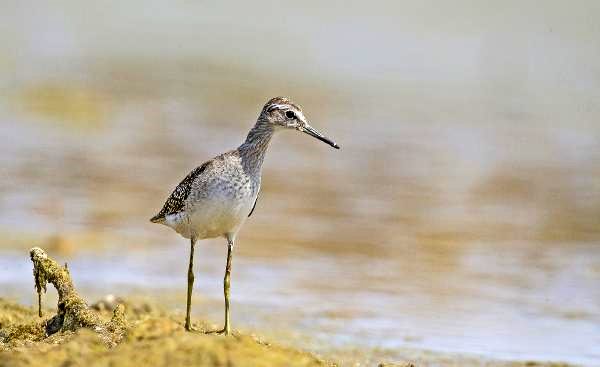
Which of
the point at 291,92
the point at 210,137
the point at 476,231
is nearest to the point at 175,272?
the point at 476,231

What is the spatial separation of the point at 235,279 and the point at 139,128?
296 inches

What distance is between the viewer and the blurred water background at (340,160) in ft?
35.7

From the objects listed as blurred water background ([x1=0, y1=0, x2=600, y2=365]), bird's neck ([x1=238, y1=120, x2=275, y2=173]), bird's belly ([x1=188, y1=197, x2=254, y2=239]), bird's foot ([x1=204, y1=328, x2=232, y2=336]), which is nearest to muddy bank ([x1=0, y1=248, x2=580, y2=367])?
bird's foot ([x1=204, y1=328, x2=232, y2=336])

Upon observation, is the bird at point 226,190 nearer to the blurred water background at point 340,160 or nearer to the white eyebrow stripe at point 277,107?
the white eyebrow stripe at point 277,107

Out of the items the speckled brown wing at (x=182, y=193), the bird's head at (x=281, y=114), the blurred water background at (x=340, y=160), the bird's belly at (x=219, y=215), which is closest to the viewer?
the bird's belly at (x=219, y=215)

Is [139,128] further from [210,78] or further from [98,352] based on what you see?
[98,352]

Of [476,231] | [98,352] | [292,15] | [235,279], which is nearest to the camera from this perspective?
[98,352]

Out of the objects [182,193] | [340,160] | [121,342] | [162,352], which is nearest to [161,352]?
[162,352]

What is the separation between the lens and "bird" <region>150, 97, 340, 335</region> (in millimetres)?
8367

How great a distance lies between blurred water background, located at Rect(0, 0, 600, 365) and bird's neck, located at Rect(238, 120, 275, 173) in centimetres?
159

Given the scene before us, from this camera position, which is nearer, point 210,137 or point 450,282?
point 450,282

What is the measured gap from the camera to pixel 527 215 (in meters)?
14.8

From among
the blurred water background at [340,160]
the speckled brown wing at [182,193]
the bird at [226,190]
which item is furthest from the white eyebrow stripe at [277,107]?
the blurred water background at [340,160]

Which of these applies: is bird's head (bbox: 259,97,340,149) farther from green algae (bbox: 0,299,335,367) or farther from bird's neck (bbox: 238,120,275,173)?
green algae (bbox: 0,299,335,367)
